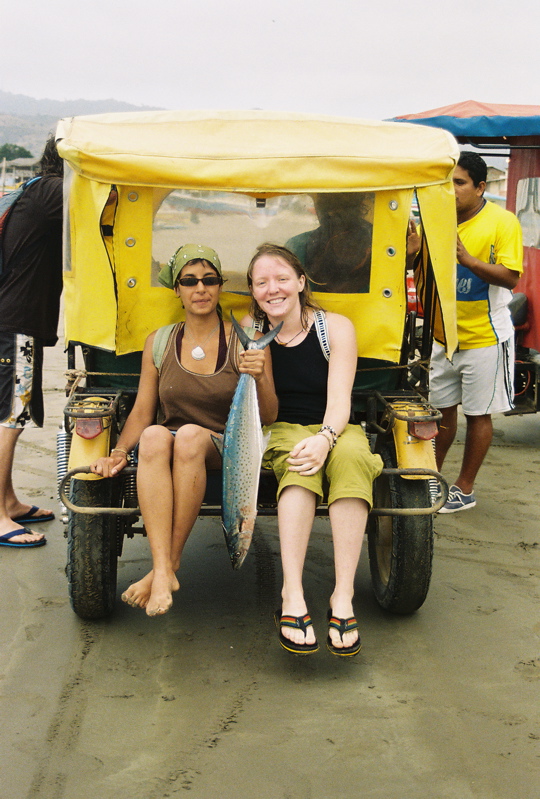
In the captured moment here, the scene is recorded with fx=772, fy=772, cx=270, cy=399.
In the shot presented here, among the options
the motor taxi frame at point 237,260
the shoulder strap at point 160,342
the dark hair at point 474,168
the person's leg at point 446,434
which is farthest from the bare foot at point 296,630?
Answer: the dark hair at point 474,168

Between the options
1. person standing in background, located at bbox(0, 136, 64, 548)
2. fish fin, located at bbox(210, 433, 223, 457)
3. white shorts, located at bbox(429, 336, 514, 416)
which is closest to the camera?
fish fin, located at bbox(210, 433, 223, 457)

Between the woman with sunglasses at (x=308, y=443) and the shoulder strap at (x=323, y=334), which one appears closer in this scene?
the woman with sunglasses at (x=308, y=443)

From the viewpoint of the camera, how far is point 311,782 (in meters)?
2.22

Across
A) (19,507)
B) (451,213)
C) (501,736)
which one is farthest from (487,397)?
(19,507)

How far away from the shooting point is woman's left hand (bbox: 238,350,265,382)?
2.95m

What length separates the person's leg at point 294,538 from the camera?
2838mm

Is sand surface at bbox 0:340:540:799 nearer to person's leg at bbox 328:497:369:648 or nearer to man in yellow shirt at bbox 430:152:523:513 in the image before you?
person's leg at bbox 328:497:369:648

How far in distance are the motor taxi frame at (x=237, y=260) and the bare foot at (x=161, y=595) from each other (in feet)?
0.90

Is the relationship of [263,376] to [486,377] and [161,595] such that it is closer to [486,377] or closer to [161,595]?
[161,595]

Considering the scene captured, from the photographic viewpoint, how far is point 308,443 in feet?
9.69

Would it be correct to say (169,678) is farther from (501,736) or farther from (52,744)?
(501,736)

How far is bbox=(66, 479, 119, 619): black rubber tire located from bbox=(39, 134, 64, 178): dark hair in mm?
1706

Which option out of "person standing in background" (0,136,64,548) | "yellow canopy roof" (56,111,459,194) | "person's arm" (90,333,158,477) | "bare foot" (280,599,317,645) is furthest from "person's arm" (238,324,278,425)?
"person standing in background" (0,136,64,548)

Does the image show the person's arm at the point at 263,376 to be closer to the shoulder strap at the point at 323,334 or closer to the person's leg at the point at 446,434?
the shoulder strap at the point at 323,334
